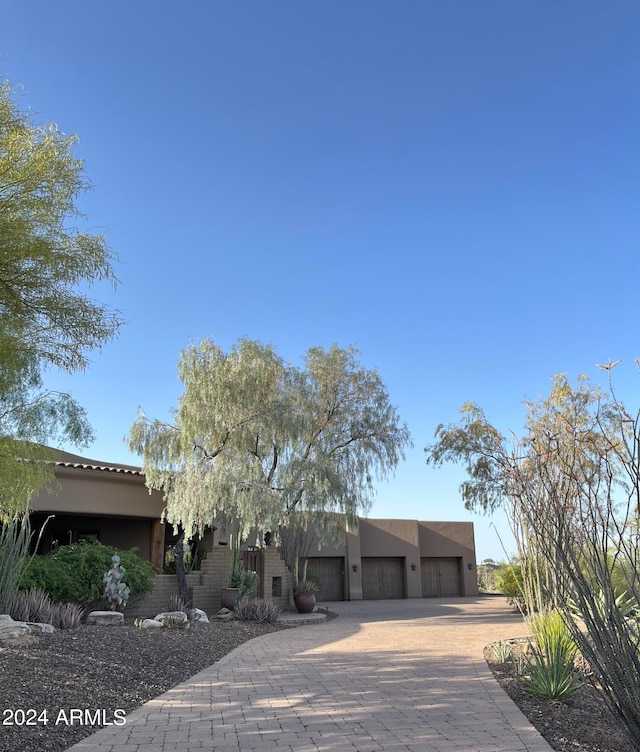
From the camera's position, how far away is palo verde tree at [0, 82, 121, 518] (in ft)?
21.5

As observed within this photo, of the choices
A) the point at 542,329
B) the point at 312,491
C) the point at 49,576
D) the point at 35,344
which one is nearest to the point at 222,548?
the point at 312,491

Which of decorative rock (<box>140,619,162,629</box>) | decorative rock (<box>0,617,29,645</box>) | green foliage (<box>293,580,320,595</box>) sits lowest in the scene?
decorative rock (<box>140,619,162,629</box>)

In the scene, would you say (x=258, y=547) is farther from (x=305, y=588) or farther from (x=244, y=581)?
(x=305, y=588)

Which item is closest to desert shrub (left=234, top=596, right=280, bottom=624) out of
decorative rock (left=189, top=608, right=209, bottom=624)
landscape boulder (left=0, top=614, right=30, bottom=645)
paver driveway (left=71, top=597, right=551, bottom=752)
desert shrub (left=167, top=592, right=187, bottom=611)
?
decorative rock (left=189, top=608, right=209, bottom=624)

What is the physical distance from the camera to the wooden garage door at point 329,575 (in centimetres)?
2742

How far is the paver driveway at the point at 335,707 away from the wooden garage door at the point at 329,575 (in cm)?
1682

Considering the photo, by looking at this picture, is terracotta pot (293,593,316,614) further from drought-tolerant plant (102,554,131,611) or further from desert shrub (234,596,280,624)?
drought-tolerant plant (102,554,131,611)

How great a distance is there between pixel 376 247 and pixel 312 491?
7788mm

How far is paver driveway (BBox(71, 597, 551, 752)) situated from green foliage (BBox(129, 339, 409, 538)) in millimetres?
5036

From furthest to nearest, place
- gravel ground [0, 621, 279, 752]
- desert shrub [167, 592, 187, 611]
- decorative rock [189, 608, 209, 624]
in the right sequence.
Answer: desert shrub [167, 592, 187, 611] < decorative rock [189, 608, 209, 624] < gravel ground [0, 621, 279, 752]

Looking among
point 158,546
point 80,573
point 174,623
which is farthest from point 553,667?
point 158,546

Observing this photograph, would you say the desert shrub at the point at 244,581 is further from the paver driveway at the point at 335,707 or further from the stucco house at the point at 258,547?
the paver driveway at the point at 335,707

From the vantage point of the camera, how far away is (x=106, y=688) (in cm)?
667

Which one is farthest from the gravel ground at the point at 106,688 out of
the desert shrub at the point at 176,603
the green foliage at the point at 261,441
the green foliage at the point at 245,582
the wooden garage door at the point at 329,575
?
the wooden garage door at the point at 329,575
